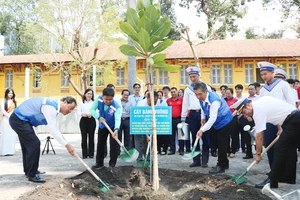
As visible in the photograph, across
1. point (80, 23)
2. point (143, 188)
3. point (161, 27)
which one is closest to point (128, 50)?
point (161, 27)

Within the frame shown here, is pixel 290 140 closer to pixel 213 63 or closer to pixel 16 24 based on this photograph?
pixel 213 63

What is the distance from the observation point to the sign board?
4570mm

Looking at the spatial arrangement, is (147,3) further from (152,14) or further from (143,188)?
(143,188)

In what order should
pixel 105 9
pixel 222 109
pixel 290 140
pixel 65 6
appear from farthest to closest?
1. pixel 105 9
2. pixel 65 6
3. pixel 222 109
4. pixel 290 140

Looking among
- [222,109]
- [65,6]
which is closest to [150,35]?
[222,109]

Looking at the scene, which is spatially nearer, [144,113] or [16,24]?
[144,113]

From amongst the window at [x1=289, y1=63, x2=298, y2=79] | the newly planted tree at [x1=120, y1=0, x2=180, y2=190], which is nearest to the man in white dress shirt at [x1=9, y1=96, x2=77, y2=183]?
the newly planted tree at [x1=120, y1=0, x2=180, y2=190]

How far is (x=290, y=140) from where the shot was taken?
3.76 metres

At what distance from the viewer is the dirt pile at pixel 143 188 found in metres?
3.64

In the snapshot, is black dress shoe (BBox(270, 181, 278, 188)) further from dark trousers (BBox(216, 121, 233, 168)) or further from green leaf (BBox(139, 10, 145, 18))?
green leaf (BBox(139, 10, 145, 18))

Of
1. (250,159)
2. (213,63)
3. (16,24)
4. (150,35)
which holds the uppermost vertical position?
(16,24)

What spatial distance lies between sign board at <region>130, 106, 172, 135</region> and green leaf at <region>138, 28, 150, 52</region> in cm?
121

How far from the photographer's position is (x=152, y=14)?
3.65 m

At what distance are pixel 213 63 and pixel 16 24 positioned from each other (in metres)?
24.4
